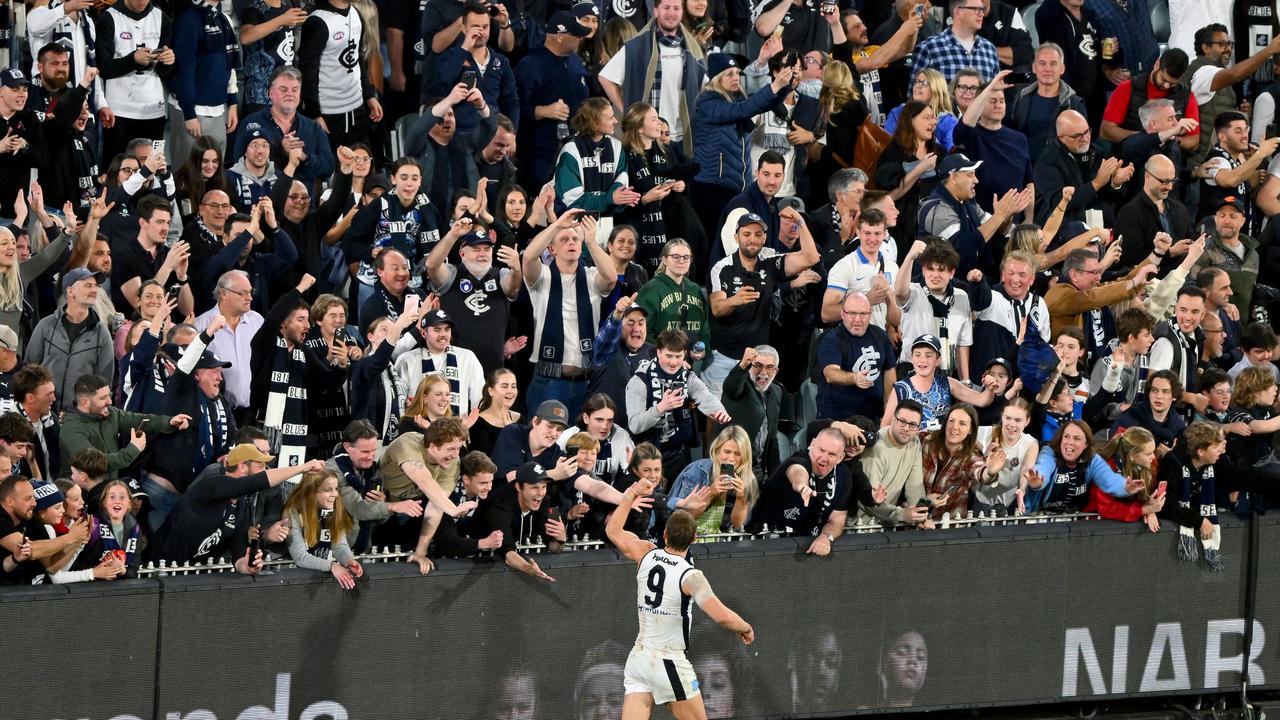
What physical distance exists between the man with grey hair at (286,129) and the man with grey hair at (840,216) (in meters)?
3.91

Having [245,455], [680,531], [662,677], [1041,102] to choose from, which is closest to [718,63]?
[1041,102]

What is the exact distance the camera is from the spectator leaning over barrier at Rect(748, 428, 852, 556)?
1349cm

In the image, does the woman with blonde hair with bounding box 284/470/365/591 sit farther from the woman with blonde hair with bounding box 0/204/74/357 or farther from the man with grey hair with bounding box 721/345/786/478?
the man with grey hair with bounding box 721/345/786/478

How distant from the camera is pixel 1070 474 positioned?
14.3 meters

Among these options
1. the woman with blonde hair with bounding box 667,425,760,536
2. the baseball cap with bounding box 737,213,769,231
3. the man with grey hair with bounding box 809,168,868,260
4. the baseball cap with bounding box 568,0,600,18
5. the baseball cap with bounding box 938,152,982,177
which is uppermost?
the baseball cap with bounding box 568,0,600,18

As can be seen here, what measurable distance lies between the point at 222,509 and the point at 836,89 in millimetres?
7344

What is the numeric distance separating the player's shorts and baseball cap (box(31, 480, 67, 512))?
345 centimetres

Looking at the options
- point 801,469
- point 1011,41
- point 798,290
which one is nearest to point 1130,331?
point 798,290

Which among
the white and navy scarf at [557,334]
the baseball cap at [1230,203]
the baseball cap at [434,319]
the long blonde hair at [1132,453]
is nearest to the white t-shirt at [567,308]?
the white and navy scarf at [557,334]

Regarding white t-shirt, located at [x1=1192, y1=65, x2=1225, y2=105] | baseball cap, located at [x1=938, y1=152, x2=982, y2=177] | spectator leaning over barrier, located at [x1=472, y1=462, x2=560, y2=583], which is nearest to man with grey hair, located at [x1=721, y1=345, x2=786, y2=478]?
spectator leaning over barrier, located at [x1=472, y1=462, x2=560, y2=583]

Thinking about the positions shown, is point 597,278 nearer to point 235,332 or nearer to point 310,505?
point 235,332

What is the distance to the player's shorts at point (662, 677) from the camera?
12.6 meters

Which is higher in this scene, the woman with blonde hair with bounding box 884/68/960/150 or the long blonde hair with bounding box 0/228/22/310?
the woman with blonde hair with bounding box 884/68/960/150

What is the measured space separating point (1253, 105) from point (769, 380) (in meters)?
7.40
